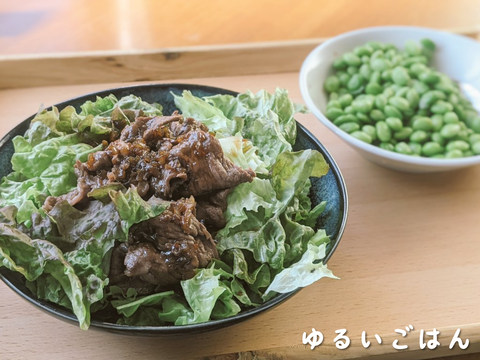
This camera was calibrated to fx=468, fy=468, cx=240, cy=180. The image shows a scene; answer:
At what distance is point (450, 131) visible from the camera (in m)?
1.94

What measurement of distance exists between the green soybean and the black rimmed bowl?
59 centimetres

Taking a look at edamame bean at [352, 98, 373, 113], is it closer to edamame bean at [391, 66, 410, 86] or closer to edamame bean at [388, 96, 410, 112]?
edamame bean at [388, 96, 410, 112]

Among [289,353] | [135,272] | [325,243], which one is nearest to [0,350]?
[135,272]

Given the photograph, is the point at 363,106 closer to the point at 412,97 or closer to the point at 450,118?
the point at 412,97

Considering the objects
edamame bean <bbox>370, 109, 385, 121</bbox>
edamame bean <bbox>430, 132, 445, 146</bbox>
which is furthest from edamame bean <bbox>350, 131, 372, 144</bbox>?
edamame bean <bbox>430, 132, 445, 146</bbox>

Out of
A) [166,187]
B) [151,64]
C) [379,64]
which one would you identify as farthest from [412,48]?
[166,187]

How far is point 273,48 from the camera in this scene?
2385 millimetres

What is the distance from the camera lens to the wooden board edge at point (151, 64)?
7.23ft

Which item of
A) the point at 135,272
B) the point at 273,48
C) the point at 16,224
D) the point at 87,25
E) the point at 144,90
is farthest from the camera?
the point at 87,25

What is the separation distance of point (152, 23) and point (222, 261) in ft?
6.84

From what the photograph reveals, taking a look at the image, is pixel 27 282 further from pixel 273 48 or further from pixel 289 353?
pixel 273 48

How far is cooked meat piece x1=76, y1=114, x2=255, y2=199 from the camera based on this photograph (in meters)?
1.30

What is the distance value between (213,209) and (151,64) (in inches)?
47.9

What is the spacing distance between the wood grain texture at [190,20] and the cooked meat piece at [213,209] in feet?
5.16
